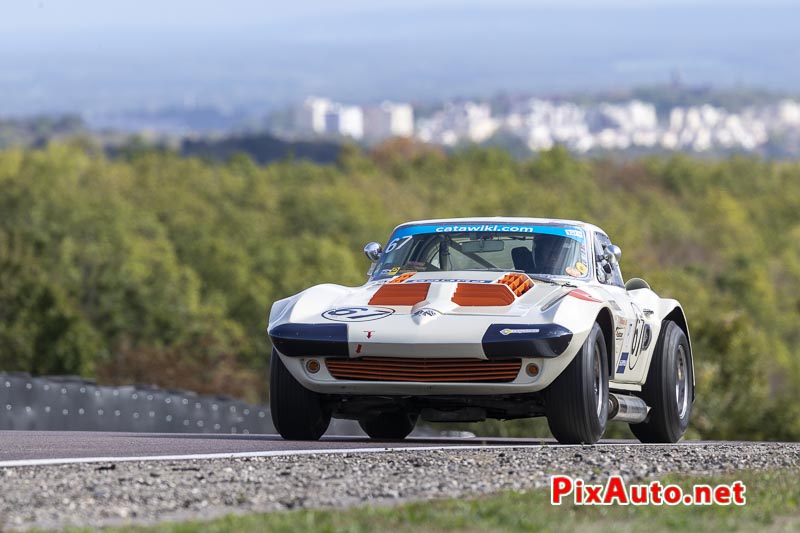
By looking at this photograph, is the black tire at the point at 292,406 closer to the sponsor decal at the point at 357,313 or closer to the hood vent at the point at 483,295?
the sponsor decal at the point at 357,313

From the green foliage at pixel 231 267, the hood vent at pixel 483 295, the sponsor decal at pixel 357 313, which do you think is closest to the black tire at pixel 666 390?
the hood vent at pixel 483 295

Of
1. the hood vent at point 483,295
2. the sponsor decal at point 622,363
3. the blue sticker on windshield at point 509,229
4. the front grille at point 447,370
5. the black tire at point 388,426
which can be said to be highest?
the blue sticker on windshield at point 509,229

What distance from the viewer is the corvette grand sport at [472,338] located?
10438 millimetres

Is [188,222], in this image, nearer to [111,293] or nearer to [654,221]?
[111,293]

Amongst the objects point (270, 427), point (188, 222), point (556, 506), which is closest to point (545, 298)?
point (556, 506)

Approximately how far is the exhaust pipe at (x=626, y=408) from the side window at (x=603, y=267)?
0.97 meters

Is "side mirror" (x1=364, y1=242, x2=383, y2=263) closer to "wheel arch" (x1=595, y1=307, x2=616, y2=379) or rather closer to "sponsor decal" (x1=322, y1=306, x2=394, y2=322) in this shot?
"sponsor decal" (x1=322, y1=306, x2=394, y2=322)

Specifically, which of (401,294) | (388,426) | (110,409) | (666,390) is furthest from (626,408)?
(110,409)

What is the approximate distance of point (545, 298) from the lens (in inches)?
430

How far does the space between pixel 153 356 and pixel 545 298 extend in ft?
211

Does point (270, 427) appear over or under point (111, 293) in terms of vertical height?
over

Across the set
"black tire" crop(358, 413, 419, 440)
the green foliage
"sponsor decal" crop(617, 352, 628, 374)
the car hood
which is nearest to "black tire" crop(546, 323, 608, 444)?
the car hood

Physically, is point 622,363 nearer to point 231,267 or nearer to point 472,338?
point 472,338

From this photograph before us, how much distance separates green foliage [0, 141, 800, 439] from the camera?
68562 millimetres
